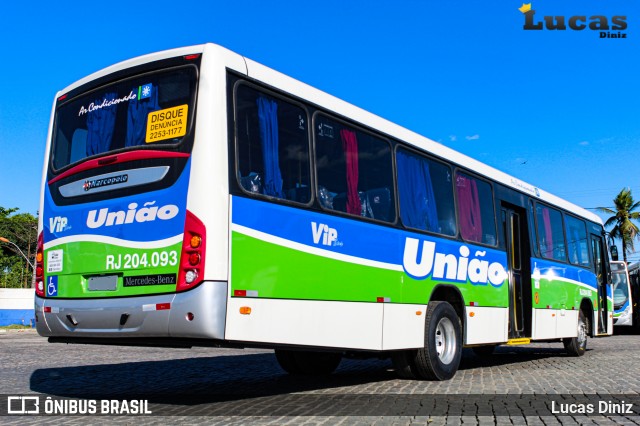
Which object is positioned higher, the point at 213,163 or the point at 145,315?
the point at 213,163

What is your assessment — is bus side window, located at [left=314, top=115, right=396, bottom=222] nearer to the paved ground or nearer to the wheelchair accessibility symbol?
the paved ground

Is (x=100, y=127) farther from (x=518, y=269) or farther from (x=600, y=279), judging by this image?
(x=600, y=279)

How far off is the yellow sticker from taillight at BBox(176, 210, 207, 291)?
92 centimetres

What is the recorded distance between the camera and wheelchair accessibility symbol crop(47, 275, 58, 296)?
7.95m

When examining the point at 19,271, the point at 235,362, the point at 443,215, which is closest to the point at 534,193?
the point at 443,215

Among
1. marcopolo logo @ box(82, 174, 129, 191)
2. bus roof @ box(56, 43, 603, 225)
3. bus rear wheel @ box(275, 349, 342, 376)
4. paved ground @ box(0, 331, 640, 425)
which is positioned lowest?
paved ground @ box(0, 331, 640, 425)

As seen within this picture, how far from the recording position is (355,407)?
7.70 metres

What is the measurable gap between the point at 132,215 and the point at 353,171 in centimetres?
285

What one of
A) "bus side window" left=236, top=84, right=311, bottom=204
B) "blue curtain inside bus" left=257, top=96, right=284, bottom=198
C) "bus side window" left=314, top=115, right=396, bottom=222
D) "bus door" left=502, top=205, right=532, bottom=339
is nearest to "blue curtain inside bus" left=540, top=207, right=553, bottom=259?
"bus door" left=502, top=205, right=532, bottom=339

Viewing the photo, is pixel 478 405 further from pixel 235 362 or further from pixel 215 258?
pixel 235 362

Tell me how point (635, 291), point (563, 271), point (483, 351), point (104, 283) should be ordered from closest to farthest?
point (104, 283) → point (563, 271) → point (483, 351) → point (635, 291)

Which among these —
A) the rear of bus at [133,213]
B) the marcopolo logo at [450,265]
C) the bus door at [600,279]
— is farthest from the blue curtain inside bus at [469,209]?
the bus door at [600,279]

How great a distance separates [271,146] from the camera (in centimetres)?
752

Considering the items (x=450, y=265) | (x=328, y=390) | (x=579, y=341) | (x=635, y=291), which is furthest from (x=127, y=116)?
(x=635, y=291)
